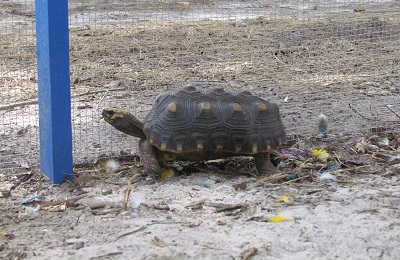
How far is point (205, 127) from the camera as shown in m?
4.66

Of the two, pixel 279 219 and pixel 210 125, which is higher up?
pixel 210 125

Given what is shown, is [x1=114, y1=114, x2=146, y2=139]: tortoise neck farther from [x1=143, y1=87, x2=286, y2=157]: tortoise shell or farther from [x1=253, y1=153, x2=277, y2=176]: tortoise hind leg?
[x1=253, y1=153, x2=277, y2=176]: tortoise hind leg

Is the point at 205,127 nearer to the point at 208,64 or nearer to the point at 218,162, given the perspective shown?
the point at 218,162

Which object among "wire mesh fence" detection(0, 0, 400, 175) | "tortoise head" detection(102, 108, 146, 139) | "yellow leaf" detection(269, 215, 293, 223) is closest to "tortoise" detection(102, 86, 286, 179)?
"tortoise head" detection(102, 108, 146, 139)

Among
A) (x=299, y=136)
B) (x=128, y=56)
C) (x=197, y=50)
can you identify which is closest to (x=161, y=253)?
(x=299, y=136)

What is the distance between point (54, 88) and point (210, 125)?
1.09 meters

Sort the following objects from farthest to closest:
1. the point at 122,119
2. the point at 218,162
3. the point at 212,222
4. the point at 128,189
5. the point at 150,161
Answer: the point at 218,162
the point at 122,119
the point at 150,161
the point at 128,189
the point at 212,222

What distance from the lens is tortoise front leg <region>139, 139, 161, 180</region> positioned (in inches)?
189

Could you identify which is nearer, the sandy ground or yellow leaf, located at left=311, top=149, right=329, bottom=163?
the sandy ground

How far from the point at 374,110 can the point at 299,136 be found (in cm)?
103

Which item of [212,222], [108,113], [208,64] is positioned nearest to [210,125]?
[108,113]

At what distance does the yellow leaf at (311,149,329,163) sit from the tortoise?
1.58 feet

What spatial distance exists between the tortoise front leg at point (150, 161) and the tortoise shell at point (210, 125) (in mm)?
101

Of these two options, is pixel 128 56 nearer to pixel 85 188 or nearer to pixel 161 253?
pixel 85 188
